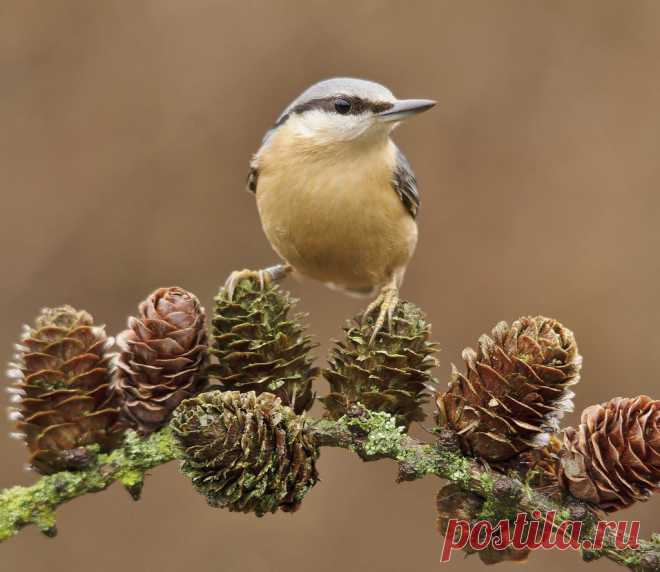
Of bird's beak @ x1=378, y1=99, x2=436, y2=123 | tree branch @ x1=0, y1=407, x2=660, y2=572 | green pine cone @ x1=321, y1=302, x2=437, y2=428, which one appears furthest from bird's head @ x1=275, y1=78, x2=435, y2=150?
tree branch @ x1=0, y1=407, x2=660, y2=572

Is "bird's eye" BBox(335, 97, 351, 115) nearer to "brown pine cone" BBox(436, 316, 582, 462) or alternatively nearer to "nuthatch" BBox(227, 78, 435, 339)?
"nuthatch" BBox(227, 78, 435, 339)

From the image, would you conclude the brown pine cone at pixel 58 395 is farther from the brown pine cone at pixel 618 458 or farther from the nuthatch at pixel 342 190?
the nuthatch at pixel 342 190

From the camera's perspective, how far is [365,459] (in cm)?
107

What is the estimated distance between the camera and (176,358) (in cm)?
114

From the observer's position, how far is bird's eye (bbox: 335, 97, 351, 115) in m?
1.92

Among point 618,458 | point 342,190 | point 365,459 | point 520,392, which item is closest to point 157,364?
point 365,459

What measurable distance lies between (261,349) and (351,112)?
0.89 metres

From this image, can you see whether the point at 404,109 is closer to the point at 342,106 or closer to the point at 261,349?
the point at 342,106

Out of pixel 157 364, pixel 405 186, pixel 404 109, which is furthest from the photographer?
pixel 405 186

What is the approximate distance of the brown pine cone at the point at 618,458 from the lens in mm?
998

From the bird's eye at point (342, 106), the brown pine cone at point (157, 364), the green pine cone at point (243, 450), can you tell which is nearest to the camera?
the green pine cone at point (243, 450)

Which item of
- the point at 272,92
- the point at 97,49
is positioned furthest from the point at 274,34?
the point at 97,49

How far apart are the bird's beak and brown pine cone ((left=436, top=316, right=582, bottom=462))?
833 millimetres

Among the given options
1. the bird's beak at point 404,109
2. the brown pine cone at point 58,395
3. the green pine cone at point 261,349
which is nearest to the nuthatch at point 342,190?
the bird's beak at point 404,109
